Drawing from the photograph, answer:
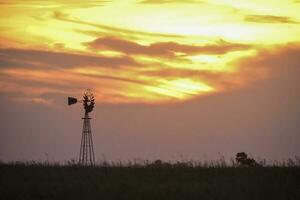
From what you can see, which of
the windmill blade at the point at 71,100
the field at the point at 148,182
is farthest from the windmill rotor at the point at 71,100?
the field at the point at 148,182

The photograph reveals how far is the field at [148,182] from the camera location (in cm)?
1839

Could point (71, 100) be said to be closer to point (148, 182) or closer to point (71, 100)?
point (71, 100)

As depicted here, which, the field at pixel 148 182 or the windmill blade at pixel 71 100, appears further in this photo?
the windmill blade at pixel 71 100

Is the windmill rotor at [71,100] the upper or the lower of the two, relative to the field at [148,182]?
upper

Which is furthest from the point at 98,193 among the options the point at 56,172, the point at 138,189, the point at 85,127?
the point at 85,127

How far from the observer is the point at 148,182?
20.7 m

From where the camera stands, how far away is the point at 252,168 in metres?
22.8

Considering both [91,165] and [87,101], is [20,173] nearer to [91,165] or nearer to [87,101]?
[91,165]

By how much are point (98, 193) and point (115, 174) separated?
143 inches

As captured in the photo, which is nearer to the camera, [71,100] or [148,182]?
[148,182]

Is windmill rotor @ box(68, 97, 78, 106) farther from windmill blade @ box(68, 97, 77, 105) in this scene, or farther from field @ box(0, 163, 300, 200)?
field @ box(0, 163, 300, 200)

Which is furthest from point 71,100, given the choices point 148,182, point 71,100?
point 148,182

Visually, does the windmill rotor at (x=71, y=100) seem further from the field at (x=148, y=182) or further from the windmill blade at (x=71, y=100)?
the field at (x=148, y=182)

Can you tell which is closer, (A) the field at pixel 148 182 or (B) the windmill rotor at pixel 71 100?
(A) the field at pixel 148 182
